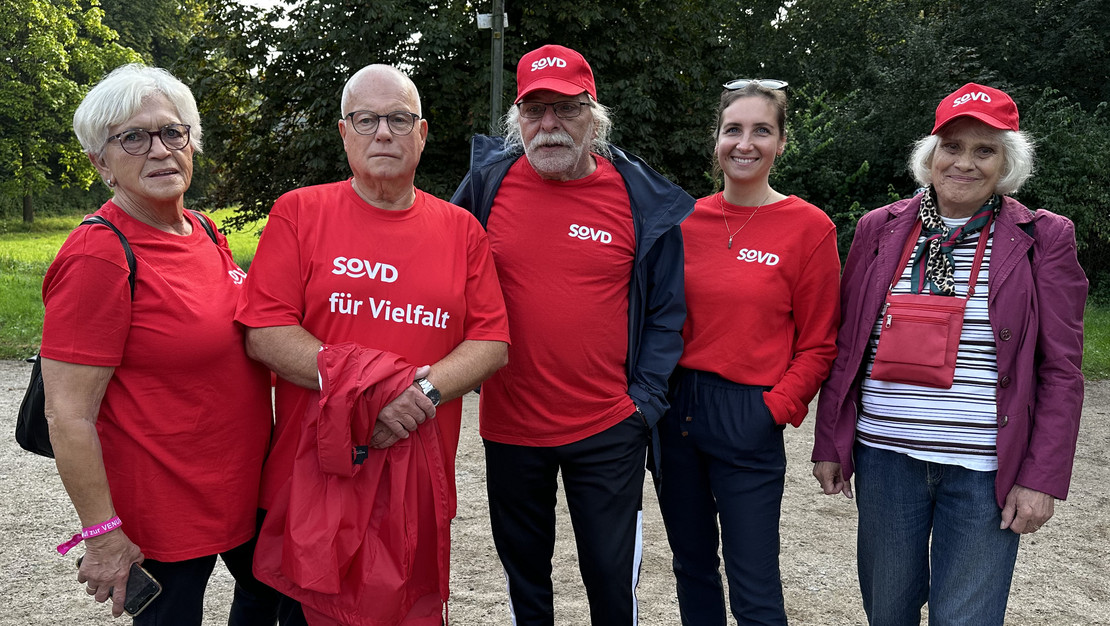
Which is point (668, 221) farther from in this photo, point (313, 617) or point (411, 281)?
point (313, 617)

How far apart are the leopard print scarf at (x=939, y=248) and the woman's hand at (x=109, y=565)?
2.56m

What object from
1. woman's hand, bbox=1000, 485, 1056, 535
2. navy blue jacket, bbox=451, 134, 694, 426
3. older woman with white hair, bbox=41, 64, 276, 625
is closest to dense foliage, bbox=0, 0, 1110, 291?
navy blue jacket, bbox=451, 134, 694, 426

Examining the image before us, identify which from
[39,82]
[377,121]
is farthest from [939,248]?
[39,82]

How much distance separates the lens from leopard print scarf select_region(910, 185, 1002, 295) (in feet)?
8.93

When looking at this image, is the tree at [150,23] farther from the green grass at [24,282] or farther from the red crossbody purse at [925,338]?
the red crossbody purse at [925,338]

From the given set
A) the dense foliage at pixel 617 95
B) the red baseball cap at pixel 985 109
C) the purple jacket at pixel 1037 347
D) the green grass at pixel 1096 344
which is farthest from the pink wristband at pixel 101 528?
the dense foliage at pixel 617 95

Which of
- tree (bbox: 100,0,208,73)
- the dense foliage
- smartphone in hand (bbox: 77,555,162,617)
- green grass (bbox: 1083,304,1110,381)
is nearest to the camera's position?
smartphone in hand (bbox: 77,555,162,617)

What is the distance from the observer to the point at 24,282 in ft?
45.4

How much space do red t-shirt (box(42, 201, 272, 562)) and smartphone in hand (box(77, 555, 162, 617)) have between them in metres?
0.08

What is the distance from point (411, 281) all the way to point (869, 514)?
176cm

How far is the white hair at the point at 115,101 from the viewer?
8.02 ft

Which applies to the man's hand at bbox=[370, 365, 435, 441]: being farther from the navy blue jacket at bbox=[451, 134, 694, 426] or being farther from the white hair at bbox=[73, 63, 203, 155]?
the white hair at bbox=[73, 63, 203, 155]

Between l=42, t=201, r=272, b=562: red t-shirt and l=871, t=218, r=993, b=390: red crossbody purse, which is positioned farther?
l=871, t=218, r=993, b=390: red crossbody purse

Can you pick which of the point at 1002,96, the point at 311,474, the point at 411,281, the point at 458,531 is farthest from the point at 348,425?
the point at 458,531
